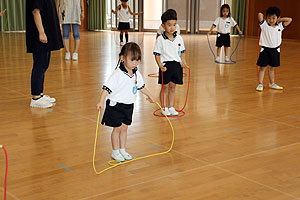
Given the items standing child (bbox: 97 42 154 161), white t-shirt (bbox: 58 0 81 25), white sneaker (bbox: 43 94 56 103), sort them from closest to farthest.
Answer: standing child (bbox: 97 42 154 161), white sneaker (bbox: 43 94 56 103), white t-shirt (bbox: 58 0 81 25)

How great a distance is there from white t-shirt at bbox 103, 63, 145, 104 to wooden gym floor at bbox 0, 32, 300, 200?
1.44 ft

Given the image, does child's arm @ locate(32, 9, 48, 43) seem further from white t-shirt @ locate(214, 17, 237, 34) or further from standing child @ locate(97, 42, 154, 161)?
white t-shirt @ locate(214, 17, 237, 34)

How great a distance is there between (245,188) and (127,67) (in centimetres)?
106

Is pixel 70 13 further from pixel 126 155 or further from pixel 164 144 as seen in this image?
pixel 126 155

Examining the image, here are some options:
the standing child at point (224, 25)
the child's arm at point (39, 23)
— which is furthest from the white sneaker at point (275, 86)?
the child's arm at point (39, 23)

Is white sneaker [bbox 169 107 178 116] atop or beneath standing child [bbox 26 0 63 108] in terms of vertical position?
beneath

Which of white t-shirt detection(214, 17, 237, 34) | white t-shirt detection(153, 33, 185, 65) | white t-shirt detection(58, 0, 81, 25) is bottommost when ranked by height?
white t-shirt detection(153, 33, 185, 65)

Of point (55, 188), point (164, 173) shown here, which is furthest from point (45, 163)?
point (164, 173)

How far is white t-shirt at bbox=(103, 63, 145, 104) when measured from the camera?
274 centimetres

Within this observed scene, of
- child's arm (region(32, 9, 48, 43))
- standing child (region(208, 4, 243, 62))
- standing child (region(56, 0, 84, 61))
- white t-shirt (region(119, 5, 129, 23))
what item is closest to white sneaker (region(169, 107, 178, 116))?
child's arm (region(32, 9, 48, 43))

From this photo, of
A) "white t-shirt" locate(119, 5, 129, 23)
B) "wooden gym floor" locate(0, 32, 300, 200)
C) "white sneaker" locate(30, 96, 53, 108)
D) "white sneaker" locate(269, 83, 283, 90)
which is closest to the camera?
"wooden gym floor" locate(0, 32, 300, 200)

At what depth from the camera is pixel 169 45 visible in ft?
12.9

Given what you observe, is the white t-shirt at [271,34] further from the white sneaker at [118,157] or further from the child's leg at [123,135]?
the white sneaker at [118,157]

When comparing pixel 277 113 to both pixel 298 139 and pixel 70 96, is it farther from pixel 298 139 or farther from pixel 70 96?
pixel 70 96
